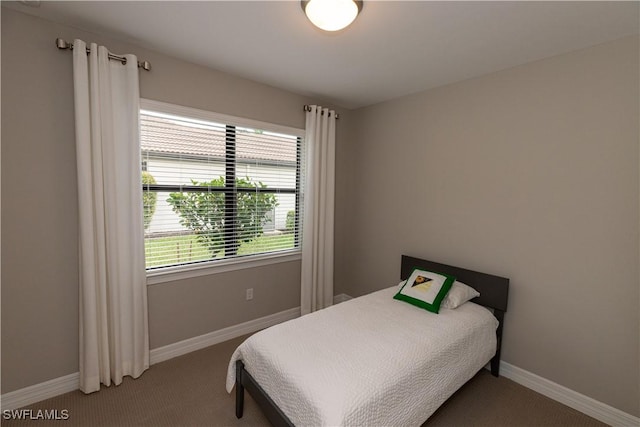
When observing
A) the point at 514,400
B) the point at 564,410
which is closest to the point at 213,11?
the point at 514,400

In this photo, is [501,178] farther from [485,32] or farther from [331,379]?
[331,379]

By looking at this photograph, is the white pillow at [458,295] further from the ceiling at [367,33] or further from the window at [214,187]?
the ceiling at [367,33]

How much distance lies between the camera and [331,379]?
1502 millimetres

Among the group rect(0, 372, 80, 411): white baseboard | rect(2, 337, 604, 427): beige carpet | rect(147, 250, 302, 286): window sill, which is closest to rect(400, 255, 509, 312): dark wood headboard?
rect(2, 337, 604, 427): beige carpet

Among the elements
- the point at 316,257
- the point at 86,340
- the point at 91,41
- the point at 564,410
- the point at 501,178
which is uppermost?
the point at 91,41

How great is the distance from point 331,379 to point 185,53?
2.55 meters

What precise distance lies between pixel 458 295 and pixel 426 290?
0.83 ft

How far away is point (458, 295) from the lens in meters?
2.40

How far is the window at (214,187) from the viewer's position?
2.46m

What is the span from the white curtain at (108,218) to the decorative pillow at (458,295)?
8.02 feet

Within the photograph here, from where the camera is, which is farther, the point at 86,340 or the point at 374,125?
the point at 374,125

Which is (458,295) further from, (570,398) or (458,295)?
(570,398)

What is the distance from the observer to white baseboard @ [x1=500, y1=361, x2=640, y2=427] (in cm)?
195

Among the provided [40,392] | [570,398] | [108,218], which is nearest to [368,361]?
[570,398]
